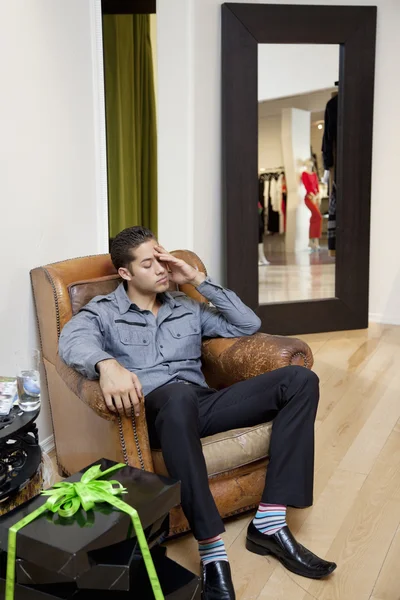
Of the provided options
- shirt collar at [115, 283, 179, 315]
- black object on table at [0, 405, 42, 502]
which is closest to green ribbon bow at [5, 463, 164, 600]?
black object on table at [0, 405, 42, 502]

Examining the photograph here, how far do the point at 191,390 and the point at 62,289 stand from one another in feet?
1.99

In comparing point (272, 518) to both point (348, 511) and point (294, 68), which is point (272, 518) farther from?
point (294, 68)

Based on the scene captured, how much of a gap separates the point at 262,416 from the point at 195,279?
1.82 ft

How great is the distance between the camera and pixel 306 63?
13.8 feet

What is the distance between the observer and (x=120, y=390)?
1.81m

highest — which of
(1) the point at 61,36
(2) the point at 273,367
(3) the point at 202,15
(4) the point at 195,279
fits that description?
(3) the point at 202,15

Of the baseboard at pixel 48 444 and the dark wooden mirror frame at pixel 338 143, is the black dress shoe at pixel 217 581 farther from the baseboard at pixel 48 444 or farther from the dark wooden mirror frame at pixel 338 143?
the dark wooden mirror frame at pixel 338 143

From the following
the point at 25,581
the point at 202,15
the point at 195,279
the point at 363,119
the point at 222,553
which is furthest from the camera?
the point at 363,119

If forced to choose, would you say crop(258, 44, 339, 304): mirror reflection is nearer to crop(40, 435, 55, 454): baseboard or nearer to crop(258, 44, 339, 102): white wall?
crop(258, 44, 339, 102): white wall

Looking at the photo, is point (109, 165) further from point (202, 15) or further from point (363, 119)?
point (363, 119)

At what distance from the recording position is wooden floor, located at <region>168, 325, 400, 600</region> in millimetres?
1858

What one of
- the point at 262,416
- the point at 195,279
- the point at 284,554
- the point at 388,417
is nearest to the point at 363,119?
the point at 388,417

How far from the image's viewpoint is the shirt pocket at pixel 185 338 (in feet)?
7.28

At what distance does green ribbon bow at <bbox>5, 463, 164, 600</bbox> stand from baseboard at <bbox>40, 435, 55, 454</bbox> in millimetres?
1214
